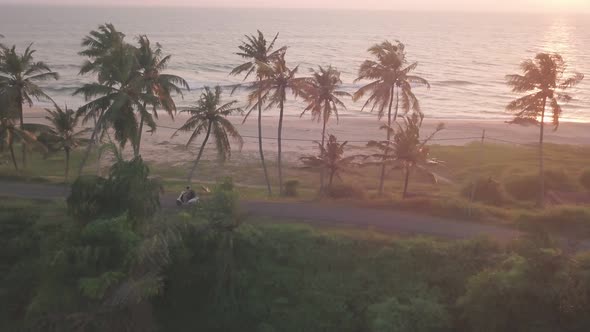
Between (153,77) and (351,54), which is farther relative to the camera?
(351,54)

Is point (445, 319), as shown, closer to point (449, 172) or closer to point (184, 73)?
point (449, 172)

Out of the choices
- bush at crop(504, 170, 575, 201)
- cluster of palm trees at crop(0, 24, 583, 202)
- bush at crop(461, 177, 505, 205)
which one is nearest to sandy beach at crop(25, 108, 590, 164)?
cluster of palm trees at crop(0, 24, 583, 202)

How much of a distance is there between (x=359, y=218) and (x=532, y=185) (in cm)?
1401

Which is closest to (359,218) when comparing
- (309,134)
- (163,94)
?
(163,94)

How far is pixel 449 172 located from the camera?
125ft

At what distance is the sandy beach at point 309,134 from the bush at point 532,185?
51.5ft

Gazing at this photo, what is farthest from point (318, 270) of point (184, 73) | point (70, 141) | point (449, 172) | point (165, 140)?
point (184, 73)

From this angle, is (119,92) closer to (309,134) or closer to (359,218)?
(359,218)

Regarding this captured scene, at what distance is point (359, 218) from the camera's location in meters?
21.8

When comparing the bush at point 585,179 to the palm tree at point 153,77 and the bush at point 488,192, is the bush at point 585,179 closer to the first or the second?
the bush at point 488,192

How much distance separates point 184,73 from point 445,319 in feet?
240

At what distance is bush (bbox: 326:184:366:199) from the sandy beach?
14.9 meters

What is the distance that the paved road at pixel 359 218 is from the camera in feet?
67.4

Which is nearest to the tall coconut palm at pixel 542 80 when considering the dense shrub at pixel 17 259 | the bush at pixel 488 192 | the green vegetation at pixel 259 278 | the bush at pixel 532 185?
the bush at pixel 488 192
